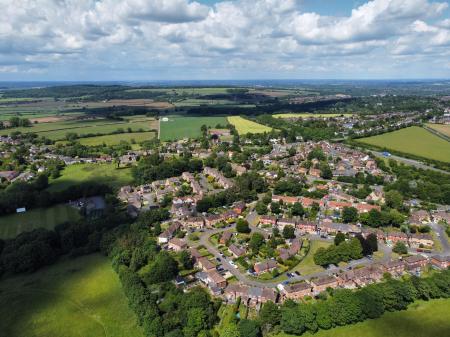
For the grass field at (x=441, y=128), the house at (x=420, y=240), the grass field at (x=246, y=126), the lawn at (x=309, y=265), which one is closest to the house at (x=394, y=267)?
the lawn at (x=309, y=265)

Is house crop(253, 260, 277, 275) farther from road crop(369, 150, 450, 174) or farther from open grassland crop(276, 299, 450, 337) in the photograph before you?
road crop(369, 150, 450, 174)

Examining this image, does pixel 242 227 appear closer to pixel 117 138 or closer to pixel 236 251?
pixel 236 251

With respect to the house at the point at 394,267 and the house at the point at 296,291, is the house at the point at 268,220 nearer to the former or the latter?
the house at the point at 296,291

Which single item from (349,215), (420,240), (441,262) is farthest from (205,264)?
(420,240)

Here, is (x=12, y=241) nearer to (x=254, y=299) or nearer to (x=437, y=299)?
(x=254, y=299)

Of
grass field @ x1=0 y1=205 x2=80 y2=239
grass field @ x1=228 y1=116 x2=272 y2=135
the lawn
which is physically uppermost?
grass field @ x1=228 y1=116 x2=272 y2=135

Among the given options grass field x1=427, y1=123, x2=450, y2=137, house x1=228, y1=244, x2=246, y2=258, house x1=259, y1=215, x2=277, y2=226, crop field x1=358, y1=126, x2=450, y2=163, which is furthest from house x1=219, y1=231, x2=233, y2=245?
grass field x1=427, y1=123, x2=450, y2=137

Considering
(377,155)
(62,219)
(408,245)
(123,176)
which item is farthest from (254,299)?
(377,155)
